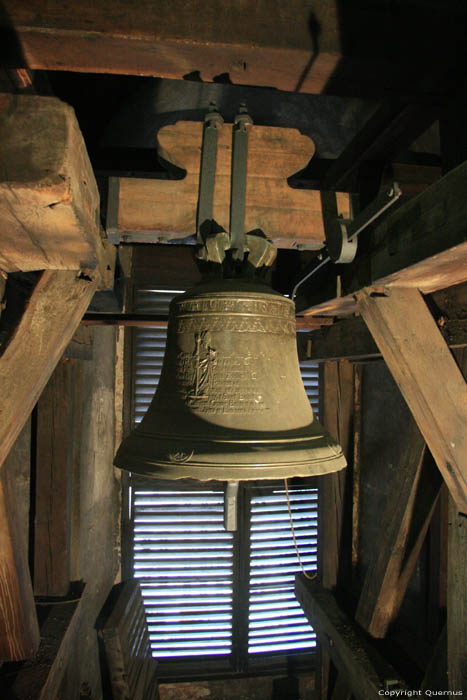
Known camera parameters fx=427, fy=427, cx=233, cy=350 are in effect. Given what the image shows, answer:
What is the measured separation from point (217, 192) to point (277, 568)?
352 centimetres

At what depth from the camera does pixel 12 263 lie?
1.30 m

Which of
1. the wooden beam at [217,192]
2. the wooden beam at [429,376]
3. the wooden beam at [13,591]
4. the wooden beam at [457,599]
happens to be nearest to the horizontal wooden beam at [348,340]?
the wooden beam at [457,599]

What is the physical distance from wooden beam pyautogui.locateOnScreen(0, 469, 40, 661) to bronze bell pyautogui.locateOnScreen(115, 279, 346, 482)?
0.69 metres

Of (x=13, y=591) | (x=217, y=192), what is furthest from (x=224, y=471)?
(x=13, y=591)

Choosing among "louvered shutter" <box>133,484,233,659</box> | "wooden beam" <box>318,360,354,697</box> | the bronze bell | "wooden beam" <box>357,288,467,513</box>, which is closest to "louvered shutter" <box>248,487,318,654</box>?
"louvered shutter" <box>133,484,233,659</box>

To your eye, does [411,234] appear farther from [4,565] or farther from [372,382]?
[372,382]

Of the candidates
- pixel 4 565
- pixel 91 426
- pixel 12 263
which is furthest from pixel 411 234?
pixel 91 426

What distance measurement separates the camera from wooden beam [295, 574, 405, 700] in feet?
6.42

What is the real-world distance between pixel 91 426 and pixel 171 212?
211 centimetres

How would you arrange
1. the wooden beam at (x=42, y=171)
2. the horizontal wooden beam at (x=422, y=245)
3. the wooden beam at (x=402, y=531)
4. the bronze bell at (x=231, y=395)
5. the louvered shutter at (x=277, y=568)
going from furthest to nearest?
the louvered shutter at (x=277, y=568)
the wooden beam at (x=402, y=531)
the bronze bell at (x=231, y=395)
the horizontal wooden beam at (x=422, y=245)
the wooden beam at (x=42, y=171)

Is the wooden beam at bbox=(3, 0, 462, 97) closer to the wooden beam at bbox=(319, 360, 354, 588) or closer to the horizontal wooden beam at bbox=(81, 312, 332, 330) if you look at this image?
the horizontal wooden beam at bbox=(81, 312, 332, 330)

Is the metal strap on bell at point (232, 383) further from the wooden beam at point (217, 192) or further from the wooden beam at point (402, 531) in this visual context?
the wooden beam at point (402, 531)

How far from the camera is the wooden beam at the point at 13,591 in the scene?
63.3 inches

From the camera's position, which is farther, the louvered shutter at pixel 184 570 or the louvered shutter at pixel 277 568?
the louvered shutter at pixel 277 568
